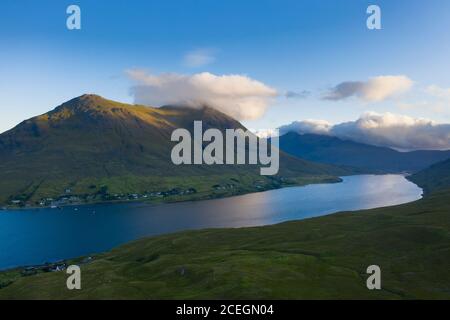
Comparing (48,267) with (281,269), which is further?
(48,267)

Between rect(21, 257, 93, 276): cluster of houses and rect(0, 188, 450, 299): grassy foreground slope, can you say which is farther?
rect(21, 257, 93, 276): cluster of houses

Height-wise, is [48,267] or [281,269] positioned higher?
[281,269]

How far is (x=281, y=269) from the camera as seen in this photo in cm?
11969

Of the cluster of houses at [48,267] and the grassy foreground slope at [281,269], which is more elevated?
the grassy foreground slope at [281,269]

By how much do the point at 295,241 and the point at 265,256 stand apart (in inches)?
1311

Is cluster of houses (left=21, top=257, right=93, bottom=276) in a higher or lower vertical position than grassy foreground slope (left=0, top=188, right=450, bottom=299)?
lower

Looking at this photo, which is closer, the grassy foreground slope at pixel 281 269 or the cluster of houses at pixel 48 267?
the grassy foreground slope at pixel 281 269

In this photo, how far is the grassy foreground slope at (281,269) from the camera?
103438 mm

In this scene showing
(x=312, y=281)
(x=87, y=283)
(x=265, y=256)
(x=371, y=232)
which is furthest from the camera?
(x=371, y=232)

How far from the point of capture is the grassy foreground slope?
103 m

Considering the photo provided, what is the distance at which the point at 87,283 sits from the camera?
12938 cm
